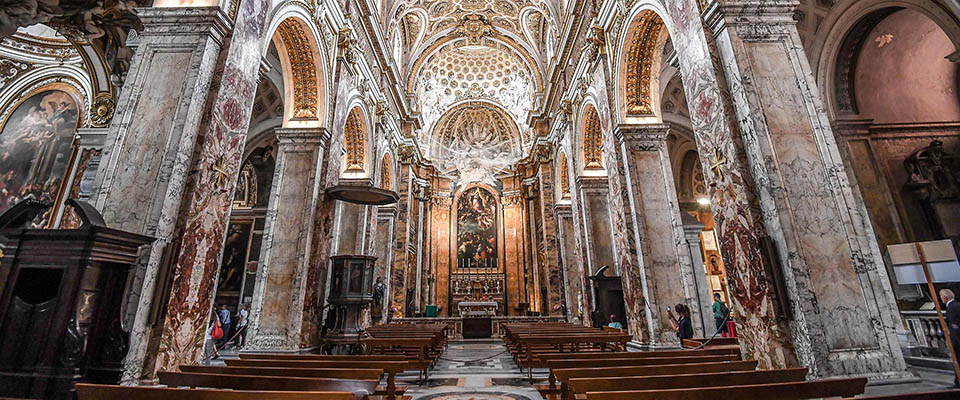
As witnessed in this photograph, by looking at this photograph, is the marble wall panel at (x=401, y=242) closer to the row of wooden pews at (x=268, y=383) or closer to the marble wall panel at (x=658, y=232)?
the marble wall panel at (x=658, y=232)

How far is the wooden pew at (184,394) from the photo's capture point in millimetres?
1851

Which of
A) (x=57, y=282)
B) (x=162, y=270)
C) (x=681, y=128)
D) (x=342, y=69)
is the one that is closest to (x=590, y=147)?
(x=681, y=128)

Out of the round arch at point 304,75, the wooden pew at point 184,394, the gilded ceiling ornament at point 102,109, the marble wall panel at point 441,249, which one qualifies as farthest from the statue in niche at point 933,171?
the gilded ceiling ornament at point 102,109

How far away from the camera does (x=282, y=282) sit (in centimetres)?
683

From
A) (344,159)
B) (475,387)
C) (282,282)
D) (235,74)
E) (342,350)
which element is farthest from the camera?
(344,159)

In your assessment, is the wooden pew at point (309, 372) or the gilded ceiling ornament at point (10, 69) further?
the gilded ceiling ornament at point (10, 69)

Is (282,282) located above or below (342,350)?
above

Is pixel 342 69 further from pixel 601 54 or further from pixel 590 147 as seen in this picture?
pixel 590 147

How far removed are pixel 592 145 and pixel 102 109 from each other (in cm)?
1199

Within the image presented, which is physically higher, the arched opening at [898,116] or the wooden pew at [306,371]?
the arched opening at [898,116]

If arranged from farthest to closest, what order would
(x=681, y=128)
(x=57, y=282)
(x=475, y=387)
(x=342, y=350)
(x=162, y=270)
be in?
1. (x=681, y=128)
2. (x=342, y=350)
3. (x=475, y=387)
4. (x=162, y=270)
5. (x=57, y=282)

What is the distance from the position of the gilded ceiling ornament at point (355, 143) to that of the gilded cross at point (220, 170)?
20.6 ft

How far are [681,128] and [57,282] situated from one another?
14.7 metres

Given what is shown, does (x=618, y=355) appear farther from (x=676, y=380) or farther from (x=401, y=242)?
(x=401, y=242)
